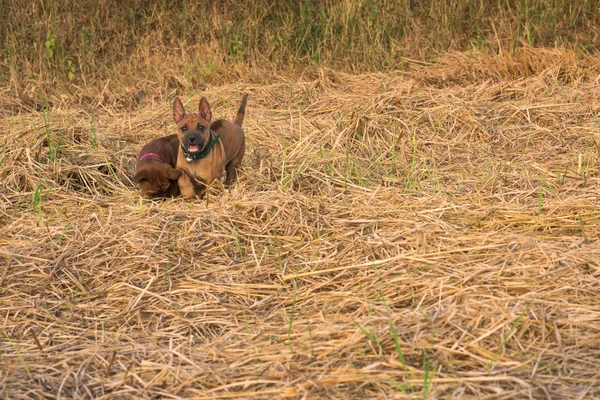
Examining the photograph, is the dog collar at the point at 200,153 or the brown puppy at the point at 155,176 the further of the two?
the dog collar at the point at 200,153

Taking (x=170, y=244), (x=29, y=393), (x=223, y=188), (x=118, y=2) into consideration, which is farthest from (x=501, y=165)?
(x=118, y=2)

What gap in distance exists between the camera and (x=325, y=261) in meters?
4.16

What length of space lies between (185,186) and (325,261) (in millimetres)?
1700

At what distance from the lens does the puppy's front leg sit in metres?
5.54

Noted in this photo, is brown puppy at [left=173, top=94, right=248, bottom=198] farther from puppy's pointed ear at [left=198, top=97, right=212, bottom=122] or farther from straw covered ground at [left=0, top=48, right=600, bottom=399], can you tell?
straw covered ground at [left=0, top=48, right=600, bottom=399]

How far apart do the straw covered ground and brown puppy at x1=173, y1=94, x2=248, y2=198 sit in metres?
0.21

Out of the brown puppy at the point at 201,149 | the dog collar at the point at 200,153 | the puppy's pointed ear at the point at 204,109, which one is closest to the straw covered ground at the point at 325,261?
the brown puppy at the point at 201,149

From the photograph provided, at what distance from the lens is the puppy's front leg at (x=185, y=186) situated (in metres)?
5.54

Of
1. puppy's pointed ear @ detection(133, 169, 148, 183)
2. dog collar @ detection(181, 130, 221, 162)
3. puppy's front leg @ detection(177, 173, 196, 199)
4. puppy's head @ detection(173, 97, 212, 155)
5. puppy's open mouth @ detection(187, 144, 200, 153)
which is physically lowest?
puppy's front leg @ detection(177, 173, 196, 199)

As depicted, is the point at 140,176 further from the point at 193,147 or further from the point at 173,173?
the point at 193,147

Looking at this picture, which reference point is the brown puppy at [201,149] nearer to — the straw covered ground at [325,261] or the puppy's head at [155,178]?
the puppy's head at [155,178]

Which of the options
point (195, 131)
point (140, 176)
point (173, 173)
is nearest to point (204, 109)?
point (195, 131)

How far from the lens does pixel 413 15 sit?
10258 millimetres

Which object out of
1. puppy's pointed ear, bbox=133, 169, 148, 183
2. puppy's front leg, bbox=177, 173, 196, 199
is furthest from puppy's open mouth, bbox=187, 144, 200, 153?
puppy's pointed ear, bbox=133, 169, 148, 183
